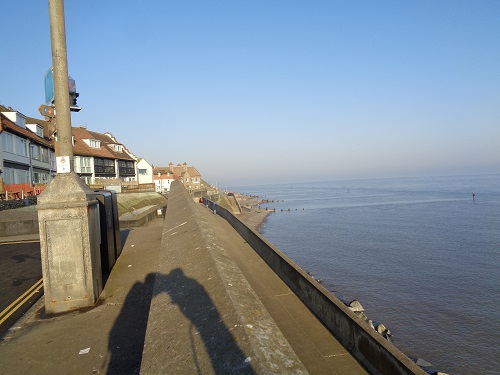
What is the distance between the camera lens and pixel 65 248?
597cm

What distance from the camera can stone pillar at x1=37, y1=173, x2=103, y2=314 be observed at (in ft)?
19.5

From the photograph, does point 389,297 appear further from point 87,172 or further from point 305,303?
point 87,172

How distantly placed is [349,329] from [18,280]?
801 cm

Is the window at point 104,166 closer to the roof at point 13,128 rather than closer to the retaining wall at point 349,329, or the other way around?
the roof at point 13,128

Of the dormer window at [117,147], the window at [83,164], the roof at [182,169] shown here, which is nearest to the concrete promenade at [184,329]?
the window at [83,164]

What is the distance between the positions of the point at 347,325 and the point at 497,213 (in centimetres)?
6137

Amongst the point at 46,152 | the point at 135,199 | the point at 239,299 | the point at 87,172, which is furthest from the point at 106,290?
the point at 87,172

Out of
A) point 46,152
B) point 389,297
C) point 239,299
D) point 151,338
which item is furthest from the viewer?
point 46,152

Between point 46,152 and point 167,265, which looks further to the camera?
point 46,152

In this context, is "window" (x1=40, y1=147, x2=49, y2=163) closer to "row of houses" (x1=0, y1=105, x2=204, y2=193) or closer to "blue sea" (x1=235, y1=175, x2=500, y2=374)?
"row of houses" (x1=0, y1=105, x2=204, y2=193)

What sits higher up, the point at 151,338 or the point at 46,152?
the point at 46,152

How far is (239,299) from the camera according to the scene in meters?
3.56

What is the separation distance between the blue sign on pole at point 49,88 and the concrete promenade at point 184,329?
3.91 m

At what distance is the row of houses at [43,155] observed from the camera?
27.5m
